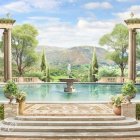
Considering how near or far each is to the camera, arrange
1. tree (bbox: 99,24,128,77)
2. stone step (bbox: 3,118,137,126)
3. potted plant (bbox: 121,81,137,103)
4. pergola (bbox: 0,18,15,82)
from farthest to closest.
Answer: tree (bbox: 99,24,128,77) < pergola (bbox: 0,18,15,82) < potted plant (bbox: 121,81,137,103) < stone step (bbox: 3,118,137,126)

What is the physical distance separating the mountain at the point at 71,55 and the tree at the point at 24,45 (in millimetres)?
42223

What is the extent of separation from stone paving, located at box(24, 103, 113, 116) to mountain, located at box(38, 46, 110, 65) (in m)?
67.0

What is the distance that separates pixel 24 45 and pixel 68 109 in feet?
85.9

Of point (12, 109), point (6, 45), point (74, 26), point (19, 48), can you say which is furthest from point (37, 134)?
point (74, 26)

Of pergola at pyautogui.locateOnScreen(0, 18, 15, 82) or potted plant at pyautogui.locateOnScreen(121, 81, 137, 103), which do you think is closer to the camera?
potted plant at pyautogui.locateOnScreen(121, 81, 137, 103)

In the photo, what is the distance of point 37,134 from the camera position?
41.3 ft

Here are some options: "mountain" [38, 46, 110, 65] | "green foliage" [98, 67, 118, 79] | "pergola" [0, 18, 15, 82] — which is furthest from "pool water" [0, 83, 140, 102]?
"mountain" [38, 46, 110, 65]

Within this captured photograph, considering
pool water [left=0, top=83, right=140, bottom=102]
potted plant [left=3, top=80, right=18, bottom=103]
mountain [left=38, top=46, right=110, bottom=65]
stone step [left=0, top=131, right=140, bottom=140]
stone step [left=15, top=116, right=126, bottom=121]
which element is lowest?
stone step [left=0, top=131, right=140, bottom=140]

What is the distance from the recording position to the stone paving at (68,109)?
49.3 ft

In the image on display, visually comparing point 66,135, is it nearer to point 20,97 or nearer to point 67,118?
point 67,118

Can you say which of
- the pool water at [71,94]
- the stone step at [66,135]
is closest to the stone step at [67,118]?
the stone step at [66,135]

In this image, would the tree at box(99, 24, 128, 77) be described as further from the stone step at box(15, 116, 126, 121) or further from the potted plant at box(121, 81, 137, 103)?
the stone step at box(15, 116, 126, 121)

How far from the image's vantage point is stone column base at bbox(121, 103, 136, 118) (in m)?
14.6

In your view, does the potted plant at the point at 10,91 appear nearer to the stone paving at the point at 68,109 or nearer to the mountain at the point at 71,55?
the stone paving at the point at 68,109
